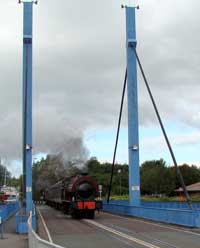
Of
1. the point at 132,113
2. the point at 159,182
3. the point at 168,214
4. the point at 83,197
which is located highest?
the point at 132,113

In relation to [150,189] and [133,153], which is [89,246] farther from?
[150,189]

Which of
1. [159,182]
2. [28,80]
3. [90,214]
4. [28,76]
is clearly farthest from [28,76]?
[159,182]

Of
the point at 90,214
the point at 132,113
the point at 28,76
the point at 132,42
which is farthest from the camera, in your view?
the point at 132,42

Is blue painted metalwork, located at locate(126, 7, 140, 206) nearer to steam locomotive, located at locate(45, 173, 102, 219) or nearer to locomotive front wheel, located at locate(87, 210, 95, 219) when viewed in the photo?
steam locomotive, located at locate(45, 173, 102, 219)

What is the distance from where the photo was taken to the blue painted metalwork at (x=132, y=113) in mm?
40156

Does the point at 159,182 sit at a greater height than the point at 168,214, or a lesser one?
greater

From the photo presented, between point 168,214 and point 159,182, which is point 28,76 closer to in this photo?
point 168,214

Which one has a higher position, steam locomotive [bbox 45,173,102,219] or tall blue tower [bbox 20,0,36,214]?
tall blue tower [bbox 20,0,36,214]

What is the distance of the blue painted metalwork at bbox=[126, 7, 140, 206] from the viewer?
40156 millimetres

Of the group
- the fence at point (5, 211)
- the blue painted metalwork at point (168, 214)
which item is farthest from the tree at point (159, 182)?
the blue painted metalwork at point (168, 214)

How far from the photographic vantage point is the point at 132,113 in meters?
41.0

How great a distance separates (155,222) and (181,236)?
9818mm

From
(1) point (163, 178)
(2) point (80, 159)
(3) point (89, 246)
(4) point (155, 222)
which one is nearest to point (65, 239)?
(3) point (89, 246)

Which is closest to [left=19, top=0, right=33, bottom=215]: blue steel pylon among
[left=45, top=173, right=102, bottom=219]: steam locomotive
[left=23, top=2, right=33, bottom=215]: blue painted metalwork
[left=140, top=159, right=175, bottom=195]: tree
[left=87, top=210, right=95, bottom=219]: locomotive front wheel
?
[left=23, top=2, right=33, bottom=215]: blue painted metalwork
